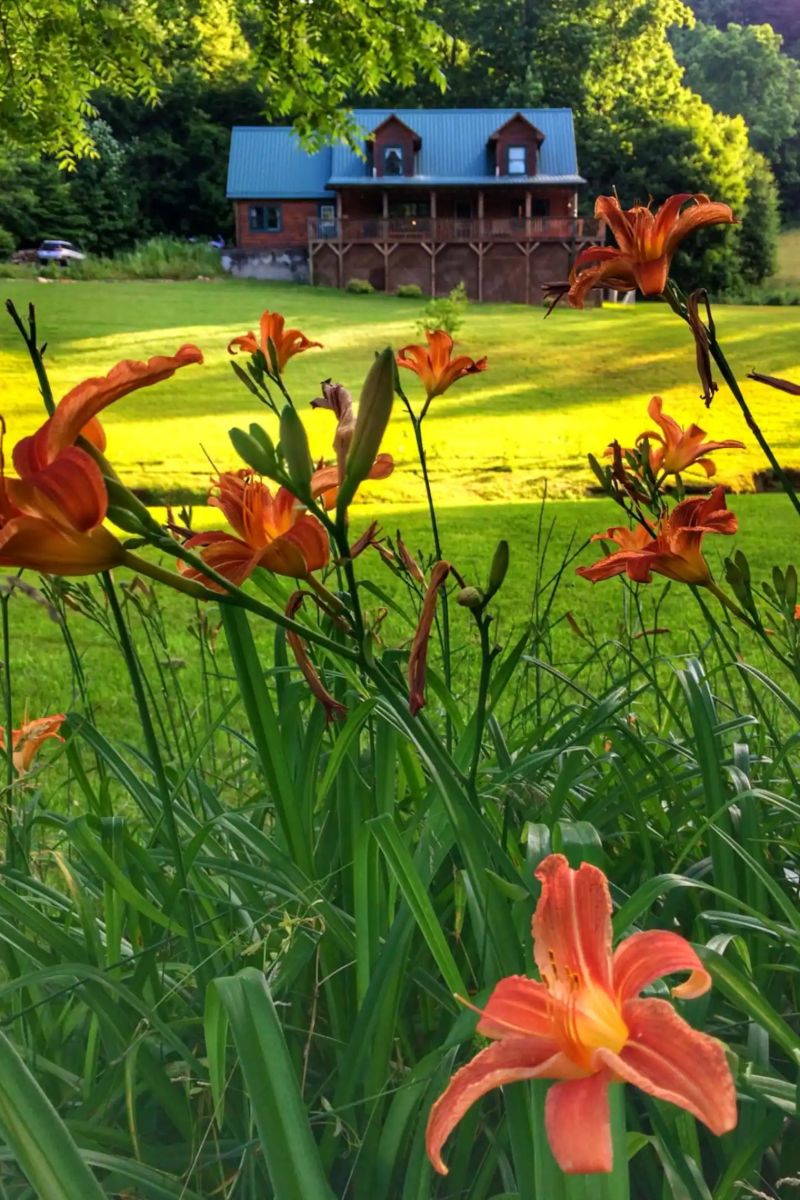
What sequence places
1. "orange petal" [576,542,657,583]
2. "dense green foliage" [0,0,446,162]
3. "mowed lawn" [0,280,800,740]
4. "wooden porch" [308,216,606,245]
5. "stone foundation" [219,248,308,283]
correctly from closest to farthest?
"orange petal" [576,542,657,583] → "dense green foliage" [0,0,446,162] → "mowed lawn" [0,280,800,740] → "stone foundation" [219,248,308,283] → "wooden porch" [308,216,606,245]

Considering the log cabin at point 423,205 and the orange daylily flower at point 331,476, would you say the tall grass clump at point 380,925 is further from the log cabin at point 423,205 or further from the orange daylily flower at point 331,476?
the log cabin at point 423,205

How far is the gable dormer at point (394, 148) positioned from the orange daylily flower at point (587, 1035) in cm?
401

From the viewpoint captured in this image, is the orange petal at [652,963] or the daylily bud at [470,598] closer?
the orange petal at [652,963]

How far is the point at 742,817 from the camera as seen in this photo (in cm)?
48

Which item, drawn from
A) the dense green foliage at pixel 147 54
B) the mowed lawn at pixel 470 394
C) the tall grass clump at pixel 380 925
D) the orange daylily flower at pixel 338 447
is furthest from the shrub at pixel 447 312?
the orange daylily flower at pixel 338 447

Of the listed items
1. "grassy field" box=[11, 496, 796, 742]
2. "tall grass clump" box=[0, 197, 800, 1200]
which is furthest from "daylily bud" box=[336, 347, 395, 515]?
"grassy field" box=[11, 496, 796, 742]

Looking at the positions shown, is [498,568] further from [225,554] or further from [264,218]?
[264,218]

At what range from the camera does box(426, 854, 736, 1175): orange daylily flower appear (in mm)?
184

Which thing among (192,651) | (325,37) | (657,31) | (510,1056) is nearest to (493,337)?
(657,31)

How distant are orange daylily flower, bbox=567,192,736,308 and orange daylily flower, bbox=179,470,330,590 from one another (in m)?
0.21

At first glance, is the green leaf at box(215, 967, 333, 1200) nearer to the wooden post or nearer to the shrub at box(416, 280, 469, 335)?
the shrub at box(416, 280, 469, 335)

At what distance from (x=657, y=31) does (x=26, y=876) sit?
13.8 ft

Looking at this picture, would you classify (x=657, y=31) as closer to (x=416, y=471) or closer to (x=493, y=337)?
(x=493, y=337)

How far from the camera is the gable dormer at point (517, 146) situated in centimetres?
369
